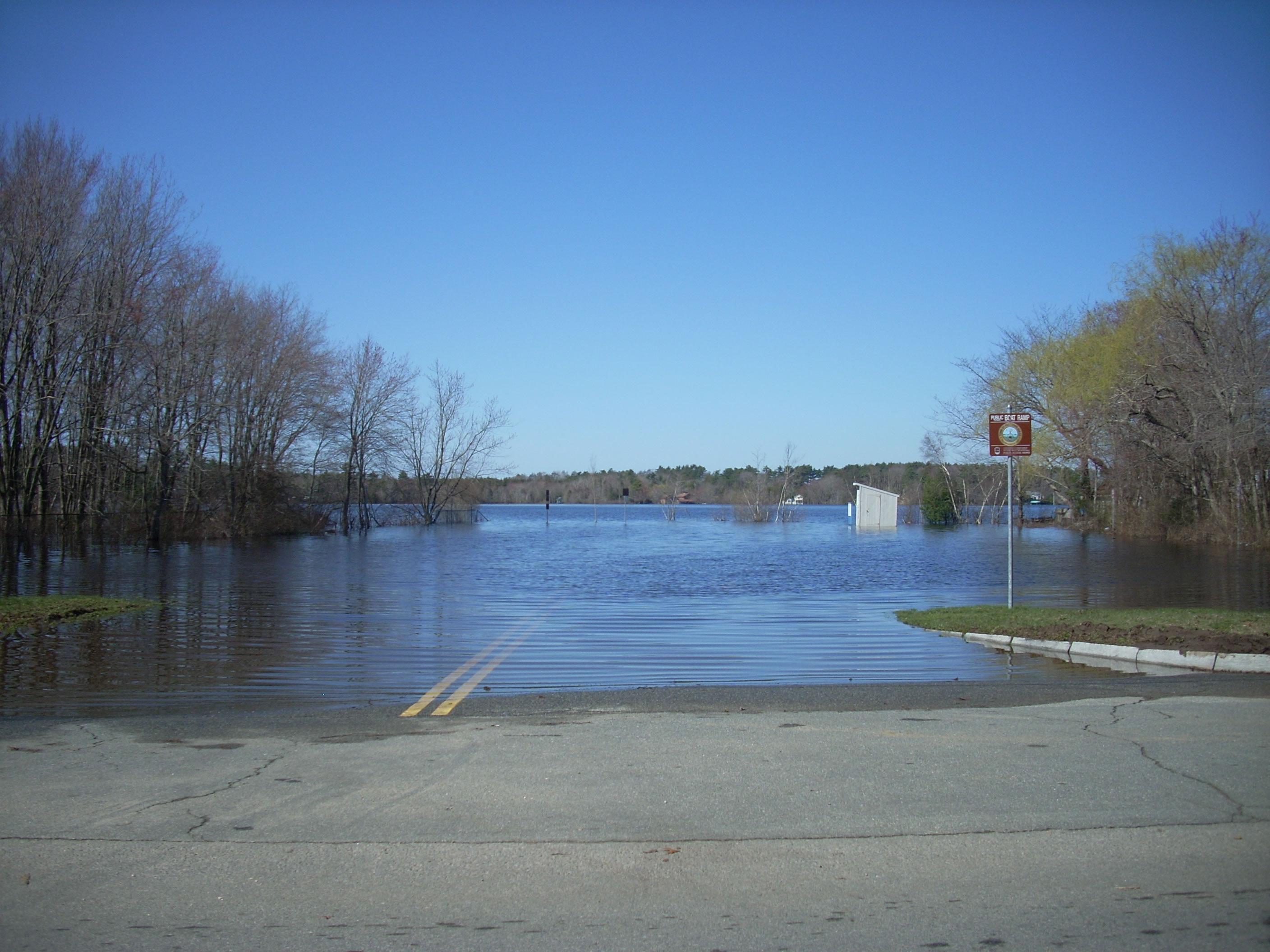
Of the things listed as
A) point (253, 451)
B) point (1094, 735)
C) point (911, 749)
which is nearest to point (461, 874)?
point (911, 749)

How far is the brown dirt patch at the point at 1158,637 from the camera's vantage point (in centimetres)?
988

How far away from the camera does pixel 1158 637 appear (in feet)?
34.7

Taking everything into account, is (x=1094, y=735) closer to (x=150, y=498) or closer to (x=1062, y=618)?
(x=1062, y=618)

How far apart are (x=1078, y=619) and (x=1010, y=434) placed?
285cm

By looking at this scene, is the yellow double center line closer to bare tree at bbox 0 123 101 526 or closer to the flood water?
the flood water

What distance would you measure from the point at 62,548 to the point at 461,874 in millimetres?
31139

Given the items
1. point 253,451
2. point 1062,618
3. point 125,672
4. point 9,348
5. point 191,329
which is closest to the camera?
point 125,672

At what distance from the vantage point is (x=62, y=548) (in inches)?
1176

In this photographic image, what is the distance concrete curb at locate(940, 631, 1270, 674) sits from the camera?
935 cm

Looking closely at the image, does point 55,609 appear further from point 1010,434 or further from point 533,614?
point 1010,434

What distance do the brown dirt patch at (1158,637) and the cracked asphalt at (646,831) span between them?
282cm

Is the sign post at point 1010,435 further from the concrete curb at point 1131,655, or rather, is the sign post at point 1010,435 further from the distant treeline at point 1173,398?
the distant treeline at point 1173,398

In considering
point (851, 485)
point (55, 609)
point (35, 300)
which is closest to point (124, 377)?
point (35, 300)

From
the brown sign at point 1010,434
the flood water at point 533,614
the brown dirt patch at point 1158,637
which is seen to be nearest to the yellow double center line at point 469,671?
the flood water at point 533,614
